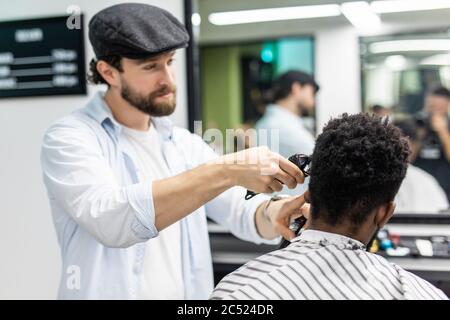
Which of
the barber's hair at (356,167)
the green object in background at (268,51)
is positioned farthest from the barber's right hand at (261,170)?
the green object in background at (268,51)

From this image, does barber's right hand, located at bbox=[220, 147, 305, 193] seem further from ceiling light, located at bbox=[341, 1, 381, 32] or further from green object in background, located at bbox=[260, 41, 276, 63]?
green object in background, located at bbox=[260, 41, 276, 63]

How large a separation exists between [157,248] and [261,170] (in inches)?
19.5

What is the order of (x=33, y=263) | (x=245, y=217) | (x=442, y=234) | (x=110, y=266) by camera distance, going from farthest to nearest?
(x=33, y=263), (x=442, y=234), (x=245, y=217), (x=110, y=266)

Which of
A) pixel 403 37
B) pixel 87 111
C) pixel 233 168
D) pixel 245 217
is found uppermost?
pixel 403 37

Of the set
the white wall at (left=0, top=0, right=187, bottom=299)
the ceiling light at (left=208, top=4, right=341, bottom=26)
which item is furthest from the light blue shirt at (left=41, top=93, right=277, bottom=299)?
the ceiling light at (left=208, top=4, right=341, bottom=26)

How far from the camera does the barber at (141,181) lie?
1342mm

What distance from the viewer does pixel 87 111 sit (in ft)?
5.41

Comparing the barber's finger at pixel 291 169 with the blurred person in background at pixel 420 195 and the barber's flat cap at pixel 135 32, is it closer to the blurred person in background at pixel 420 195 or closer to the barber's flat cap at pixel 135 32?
the barber's flat cap at pixel 135 32

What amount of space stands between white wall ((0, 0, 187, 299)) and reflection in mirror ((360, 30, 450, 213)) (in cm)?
211

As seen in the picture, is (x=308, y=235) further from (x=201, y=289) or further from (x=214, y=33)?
(x=214, y=33)

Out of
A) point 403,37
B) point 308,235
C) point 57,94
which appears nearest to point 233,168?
point 308,235

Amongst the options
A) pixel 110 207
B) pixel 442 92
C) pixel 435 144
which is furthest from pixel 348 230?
pixel 442 92

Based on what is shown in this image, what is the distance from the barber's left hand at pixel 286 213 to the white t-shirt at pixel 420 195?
1018mm

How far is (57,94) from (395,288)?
176 cm
